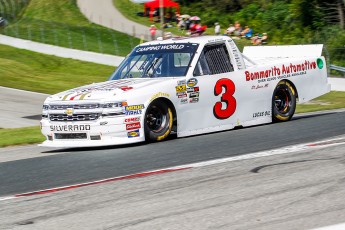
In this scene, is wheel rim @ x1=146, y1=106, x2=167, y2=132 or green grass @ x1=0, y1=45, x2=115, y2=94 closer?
wheel rim @ x1=146, y1=106, x2=167, y2=132

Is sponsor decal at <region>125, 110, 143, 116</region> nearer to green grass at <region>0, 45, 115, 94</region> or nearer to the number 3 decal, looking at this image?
the number 3 decal

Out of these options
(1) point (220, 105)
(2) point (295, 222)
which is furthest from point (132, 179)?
(1) point (220, 105)

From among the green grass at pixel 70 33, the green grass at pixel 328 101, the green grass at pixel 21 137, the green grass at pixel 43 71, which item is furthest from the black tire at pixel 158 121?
the green grass at pixel 70 33

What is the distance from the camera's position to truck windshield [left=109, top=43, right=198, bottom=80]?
1234 cm

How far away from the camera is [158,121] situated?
1169 cm

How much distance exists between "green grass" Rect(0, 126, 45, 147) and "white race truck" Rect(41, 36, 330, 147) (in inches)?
62.9

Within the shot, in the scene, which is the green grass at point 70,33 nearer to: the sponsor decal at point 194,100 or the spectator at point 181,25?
the spectator at point 181,25

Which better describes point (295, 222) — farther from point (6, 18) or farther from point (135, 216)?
point (6, 18)

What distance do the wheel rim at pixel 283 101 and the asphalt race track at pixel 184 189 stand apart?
2.65 metres

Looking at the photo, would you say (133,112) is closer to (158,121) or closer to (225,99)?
(158,121)

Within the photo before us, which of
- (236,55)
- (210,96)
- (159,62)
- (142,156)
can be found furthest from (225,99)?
(142,156)

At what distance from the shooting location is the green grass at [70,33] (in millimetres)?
40562

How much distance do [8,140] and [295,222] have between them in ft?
27.9

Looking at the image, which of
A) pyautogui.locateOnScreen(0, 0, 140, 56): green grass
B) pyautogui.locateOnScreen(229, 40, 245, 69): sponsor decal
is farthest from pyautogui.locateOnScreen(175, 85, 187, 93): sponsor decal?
pyautogui.locateOnScreen(0, 0, 140, 56): green grass
